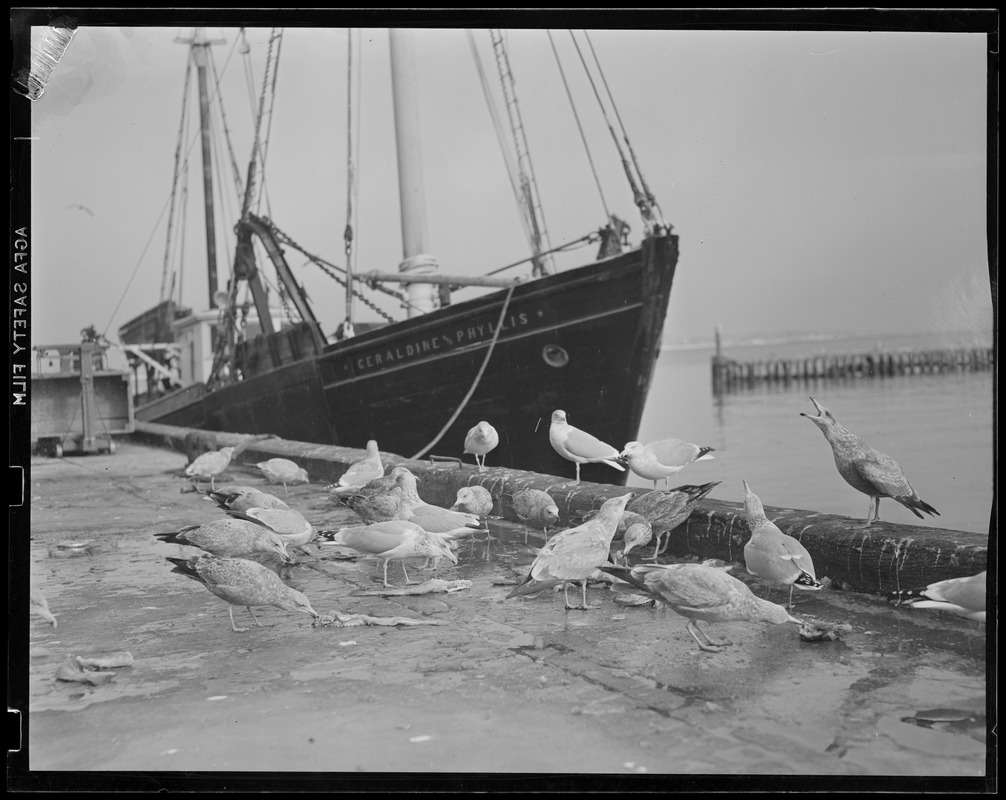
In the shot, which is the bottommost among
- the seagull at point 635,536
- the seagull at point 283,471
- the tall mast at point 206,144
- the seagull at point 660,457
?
the seagull at point 635,536

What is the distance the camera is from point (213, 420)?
13.5m

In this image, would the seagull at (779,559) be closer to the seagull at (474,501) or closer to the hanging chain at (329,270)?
the seagull at (474,501)

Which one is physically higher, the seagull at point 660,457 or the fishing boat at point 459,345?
the fishing boat at point 459,345

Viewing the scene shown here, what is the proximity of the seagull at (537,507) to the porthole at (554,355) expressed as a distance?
291 cm

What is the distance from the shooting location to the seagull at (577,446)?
6.54 meters

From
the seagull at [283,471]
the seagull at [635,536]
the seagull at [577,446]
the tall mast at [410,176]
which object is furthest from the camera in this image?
the seagull at [283,471]

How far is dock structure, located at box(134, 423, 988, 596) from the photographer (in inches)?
180

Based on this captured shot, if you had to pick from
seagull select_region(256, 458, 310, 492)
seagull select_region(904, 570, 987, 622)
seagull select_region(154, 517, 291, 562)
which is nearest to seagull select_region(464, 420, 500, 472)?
seagull select_region(154, 517, 291, 562)

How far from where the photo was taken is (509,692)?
3898mm

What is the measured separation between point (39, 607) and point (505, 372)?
16.7 feet

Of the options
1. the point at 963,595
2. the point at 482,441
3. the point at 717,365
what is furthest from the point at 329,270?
the point at 717,365

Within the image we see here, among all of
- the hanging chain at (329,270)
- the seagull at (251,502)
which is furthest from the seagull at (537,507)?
the hanging chain at (329,270)

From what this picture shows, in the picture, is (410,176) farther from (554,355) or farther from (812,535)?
(812,535)

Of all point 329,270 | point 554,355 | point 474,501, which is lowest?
point 474,501
